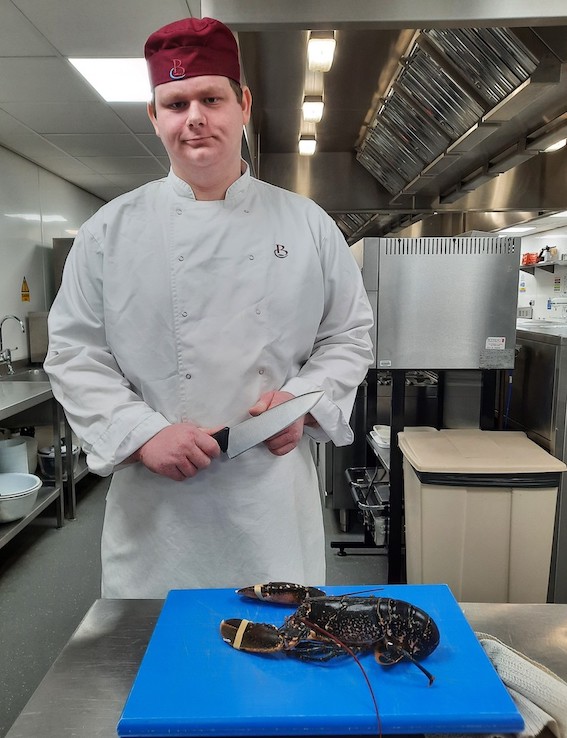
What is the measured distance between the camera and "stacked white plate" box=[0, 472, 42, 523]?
264 cm

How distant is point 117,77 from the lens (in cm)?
270

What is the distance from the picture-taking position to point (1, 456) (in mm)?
3047

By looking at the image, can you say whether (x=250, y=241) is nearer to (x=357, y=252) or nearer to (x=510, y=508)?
(x=357, y=252)

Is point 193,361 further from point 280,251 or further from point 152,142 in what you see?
point 152,142

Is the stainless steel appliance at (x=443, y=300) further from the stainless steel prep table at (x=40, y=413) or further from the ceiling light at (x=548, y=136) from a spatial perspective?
the stainless steel prep table at (x=40, y=413)

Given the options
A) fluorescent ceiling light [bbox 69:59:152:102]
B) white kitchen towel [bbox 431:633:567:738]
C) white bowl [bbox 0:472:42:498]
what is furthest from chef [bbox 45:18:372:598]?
white bowl [bbox 0:472:42:498]

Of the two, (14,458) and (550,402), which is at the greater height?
(550,402)

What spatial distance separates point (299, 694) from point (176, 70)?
0.92 meters

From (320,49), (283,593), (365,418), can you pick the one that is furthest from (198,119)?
(365,418)

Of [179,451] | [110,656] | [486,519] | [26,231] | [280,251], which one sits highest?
[26,231]

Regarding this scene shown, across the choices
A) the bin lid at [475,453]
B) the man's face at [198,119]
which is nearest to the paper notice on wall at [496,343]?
the bin lid at [475,453]

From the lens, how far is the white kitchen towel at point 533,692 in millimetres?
615

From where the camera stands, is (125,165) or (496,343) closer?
(496,343)

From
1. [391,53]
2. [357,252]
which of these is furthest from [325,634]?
[391,53]
